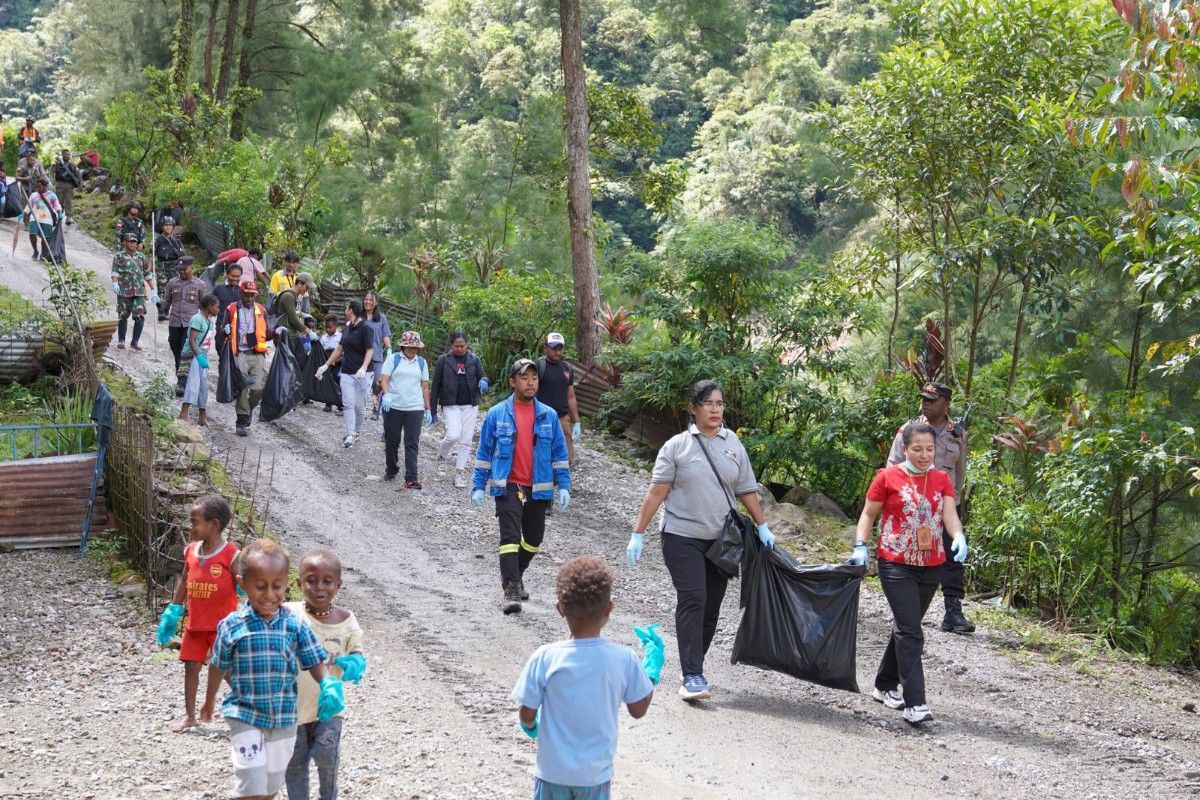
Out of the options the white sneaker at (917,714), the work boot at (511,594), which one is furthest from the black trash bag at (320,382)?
the white sneaker at (917,714)

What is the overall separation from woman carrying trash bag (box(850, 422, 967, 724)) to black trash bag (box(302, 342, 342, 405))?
9457 mm

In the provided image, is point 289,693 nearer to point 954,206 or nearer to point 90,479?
point 90,479

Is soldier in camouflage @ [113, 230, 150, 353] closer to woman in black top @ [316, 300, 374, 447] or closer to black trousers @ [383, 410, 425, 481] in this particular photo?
woman in black top @ [316, 300, 374, 447]

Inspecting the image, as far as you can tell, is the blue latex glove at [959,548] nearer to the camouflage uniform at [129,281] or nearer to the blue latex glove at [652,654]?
the blue latex glove at [652,654]

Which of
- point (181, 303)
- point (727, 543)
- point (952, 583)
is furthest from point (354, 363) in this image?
point (727, 543)

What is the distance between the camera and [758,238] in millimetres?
14234

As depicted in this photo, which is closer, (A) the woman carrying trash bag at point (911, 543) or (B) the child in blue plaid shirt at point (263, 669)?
(B) the child in blue plaid shirt at point (263, 669)

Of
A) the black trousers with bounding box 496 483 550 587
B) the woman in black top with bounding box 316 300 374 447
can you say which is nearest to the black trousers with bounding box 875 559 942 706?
the black trousers with bounding box 496 483 550 587

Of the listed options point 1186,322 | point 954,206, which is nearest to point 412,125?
point 954,206

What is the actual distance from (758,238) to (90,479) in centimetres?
749

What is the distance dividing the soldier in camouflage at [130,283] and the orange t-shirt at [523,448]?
28.2 feet

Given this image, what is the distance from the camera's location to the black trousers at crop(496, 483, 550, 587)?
8.59 metres

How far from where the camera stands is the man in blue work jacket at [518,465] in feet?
28.1

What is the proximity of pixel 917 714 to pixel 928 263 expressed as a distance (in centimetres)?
617
